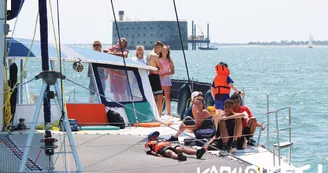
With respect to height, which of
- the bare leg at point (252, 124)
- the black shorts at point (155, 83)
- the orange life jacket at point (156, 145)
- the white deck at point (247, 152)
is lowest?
the white deck at point (247, 152)

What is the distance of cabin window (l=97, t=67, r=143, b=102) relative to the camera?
13.4m

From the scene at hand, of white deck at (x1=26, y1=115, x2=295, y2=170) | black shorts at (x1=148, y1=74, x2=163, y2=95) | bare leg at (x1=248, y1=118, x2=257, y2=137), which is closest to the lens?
white deck at (x1=26, y1=115, x2=295, y2=170)

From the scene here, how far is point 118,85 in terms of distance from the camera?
13.5 metres

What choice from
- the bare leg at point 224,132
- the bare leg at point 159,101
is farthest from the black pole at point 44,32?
the bare leg at point 159,101

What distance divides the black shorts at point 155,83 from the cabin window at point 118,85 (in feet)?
2.01

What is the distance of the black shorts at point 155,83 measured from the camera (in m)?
14.2

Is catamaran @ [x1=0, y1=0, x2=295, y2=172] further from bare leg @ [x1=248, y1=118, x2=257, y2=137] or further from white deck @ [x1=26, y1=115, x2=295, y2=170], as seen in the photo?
bare leg @ [x1=248, y1=118, x2=257, y2=137]

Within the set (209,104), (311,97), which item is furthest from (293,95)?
(209,104)

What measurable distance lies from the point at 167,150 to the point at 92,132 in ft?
7.28

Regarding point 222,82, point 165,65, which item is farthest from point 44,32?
point 165,65

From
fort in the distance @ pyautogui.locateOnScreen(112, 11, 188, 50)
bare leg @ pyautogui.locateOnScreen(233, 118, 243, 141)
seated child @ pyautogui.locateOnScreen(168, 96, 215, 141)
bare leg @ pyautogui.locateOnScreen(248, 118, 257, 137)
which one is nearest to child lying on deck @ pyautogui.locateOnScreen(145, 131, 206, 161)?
bare leg @ pyautogui.locateOnScreen(233, 118, 243, 141)

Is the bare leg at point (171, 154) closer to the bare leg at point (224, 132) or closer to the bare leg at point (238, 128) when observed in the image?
the bare leg at point (224, 132)

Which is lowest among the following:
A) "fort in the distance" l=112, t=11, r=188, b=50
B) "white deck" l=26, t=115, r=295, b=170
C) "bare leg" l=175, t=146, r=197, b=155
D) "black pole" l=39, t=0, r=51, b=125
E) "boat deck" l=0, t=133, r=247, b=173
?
"fort in the distance" l=112, t=11, r=188, b=50

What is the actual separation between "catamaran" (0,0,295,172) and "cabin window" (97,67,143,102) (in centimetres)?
2
